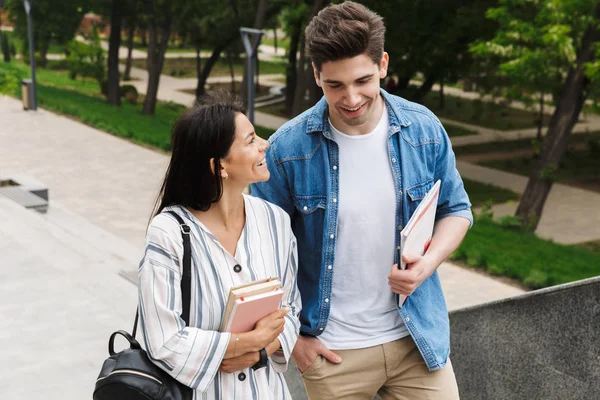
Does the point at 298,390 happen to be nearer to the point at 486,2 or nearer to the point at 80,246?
the point at 80,246

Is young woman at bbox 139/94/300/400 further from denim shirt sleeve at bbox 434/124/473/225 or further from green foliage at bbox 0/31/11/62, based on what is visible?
green foliage at bbox 0/31/11/62

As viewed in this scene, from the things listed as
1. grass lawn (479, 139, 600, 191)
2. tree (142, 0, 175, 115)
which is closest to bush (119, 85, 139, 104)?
tree (142, 0, 175, 115)

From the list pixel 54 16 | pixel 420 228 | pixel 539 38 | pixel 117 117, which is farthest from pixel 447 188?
pixel 54 16

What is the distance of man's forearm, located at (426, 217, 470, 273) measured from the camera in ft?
9.37

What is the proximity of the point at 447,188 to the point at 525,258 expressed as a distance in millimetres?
9662

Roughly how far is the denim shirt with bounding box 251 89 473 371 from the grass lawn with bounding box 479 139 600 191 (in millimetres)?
19419

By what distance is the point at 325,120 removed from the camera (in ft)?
9.54

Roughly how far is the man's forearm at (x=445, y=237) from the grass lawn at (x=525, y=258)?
27.1ft

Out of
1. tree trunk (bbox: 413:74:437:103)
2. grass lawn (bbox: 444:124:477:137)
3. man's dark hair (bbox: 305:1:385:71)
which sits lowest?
grass lawn (bbox: 444:124:477:137)

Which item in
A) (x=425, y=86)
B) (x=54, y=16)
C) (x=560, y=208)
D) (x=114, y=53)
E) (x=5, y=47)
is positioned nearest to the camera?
(x=560, y=208)

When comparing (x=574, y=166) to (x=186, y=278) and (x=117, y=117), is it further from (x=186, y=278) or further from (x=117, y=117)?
(x=186, y=278)

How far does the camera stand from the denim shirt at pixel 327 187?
2.85m

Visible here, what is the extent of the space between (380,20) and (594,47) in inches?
481

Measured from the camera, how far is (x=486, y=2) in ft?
63.2
